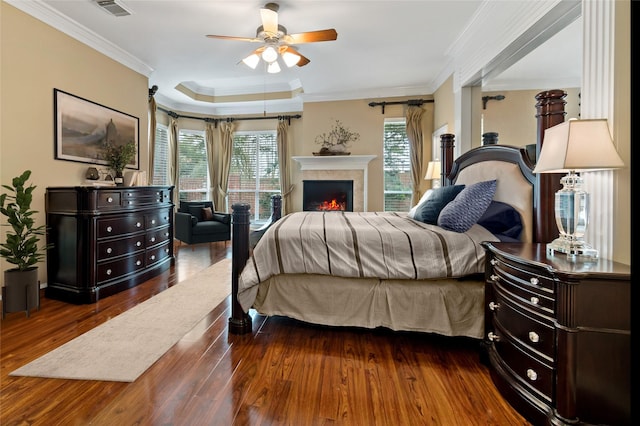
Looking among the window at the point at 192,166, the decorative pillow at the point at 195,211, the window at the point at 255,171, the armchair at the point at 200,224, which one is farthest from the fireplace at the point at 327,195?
the window at the point at 192,166

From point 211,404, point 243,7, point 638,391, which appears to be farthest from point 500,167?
point 243,7

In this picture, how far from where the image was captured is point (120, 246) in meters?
3.25

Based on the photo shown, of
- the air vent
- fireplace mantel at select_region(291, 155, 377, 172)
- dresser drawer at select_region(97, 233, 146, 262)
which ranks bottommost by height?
dresser drawer at select_region(97, 233, 146, 262)

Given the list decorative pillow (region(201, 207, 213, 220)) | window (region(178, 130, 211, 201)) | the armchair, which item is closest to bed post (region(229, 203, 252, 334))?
the armchair

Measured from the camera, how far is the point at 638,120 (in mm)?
666

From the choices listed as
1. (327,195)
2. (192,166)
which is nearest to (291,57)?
(327,195)

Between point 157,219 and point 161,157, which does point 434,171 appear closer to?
point 157,219

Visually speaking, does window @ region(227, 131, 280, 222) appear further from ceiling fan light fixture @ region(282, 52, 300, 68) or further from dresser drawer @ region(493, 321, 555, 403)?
dresser drawer @ region(493, 321, 555, 403)

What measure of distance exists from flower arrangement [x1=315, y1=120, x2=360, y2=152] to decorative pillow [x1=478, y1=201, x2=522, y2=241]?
386cm

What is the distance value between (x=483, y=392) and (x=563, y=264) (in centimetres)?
84

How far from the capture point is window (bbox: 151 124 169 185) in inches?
233

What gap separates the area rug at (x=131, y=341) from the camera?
1.78 meters

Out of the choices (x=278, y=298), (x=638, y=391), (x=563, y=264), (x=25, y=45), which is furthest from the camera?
(x=25, y=45)

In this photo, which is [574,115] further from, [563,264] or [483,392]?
[483,392]
